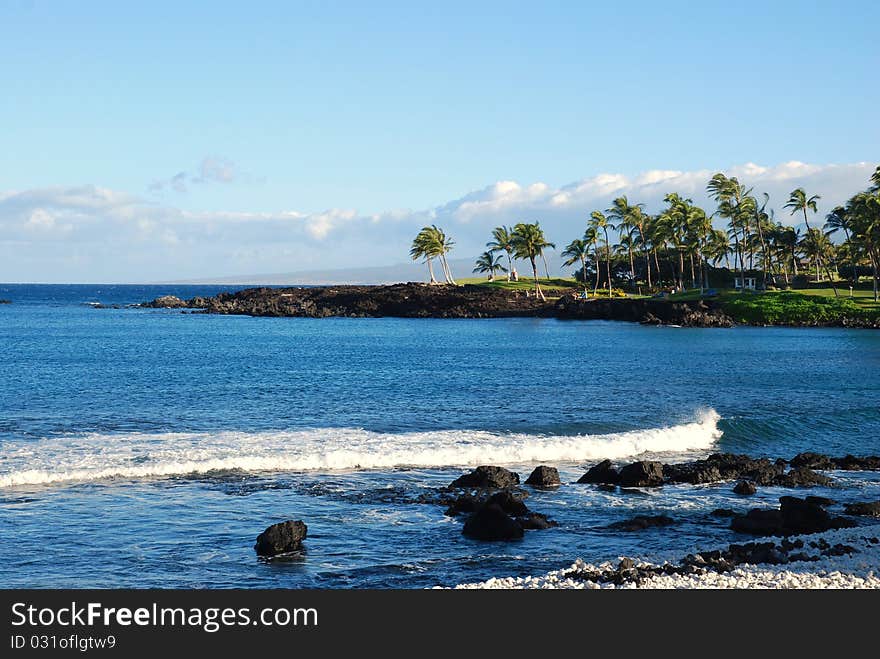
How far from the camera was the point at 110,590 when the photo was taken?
1605cm

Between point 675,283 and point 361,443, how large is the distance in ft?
386

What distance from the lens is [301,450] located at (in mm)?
30578

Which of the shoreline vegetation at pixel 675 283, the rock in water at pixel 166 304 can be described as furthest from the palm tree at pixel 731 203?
the rock in water at pixel 166 304

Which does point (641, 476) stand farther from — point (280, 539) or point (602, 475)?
point (280, 539)

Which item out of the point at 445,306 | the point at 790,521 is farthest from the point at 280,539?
the point at 445,306

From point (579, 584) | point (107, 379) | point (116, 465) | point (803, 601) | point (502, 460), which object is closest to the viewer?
point (803, 601)

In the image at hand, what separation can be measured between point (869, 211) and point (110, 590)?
105m

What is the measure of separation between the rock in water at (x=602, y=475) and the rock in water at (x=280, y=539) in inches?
416

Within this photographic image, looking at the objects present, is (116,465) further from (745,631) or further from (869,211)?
(869,211)

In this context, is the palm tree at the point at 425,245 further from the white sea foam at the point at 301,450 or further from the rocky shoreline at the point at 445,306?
the white sea foam at the point at 301,450

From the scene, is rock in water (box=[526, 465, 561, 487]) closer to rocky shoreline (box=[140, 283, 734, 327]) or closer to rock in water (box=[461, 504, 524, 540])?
rock in water (box=[461, 504, 524, 540])

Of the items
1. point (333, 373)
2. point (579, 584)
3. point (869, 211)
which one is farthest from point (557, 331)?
point (579, 584)

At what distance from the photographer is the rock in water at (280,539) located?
18562mm

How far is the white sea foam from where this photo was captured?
27234 millimetres
